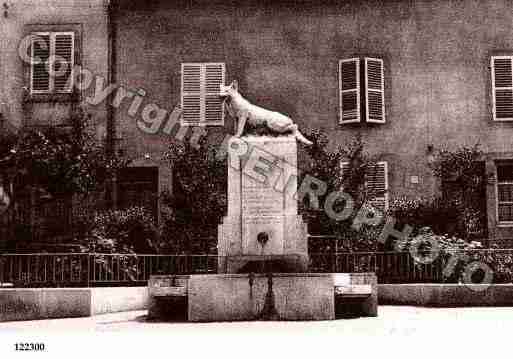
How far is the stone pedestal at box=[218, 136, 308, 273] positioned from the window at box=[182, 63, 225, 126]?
8.33 m

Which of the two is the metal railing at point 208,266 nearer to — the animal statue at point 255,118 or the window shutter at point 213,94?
the animal statue at point 255,118

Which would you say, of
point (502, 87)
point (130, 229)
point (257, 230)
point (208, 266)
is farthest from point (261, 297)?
point (502, 87)

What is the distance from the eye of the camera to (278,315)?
12.8m

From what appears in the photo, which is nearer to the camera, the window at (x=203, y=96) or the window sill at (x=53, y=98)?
the window sill at (x=53, y=98)

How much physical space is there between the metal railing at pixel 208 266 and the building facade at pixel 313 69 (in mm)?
5531

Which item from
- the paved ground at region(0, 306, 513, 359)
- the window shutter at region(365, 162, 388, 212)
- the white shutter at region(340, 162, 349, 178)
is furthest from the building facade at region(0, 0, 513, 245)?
the paved ground at region(0, 306, 513, 359)

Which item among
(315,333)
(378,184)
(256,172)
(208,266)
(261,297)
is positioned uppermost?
(378,184)

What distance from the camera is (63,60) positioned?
A: 73.4 feet

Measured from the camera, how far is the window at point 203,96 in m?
→ 22.3

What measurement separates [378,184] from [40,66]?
9.32 m

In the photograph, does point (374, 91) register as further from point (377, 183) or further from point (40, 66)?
point (40, 66)

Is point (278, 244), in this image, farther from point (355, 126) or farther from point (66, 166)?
point (355, 126)

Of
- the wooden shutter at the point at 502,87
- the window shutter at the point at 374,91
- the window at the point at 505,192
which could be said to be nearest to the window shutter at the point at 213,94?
the window shutter at the point at 374,91

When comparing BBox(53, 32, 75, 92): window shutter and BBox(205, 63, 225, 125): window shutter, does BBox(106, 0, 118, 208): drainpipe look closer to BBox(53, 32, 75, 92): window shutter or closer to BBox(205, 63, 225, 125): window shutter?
BBox(53, 32, 75, 92): window shutter
